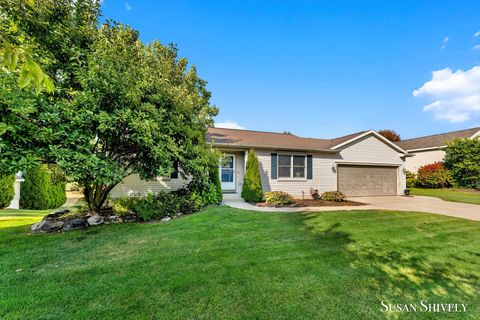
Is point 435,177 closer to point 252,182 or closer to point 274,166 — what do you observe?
point 274,166

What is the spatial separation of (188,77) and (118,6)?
457cm

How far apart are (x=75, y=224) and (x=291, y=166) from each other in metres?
9.62

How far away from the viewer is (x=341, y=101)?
1526 cm

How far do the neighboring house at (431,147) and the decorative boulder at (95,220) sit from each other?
22.5 metres

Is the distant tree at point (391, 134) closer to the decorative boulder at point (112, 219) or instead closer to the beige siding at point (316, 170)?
the beige siding at point (316, 170)

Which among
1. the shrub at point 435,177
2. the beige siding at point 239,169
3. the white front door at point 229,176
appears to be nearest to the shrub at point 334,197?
the beige siding at point 239,169

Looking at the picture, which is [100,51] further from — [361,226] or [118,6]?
[361,226]

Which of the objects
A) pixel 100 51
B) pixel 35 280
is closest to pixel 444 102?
pixel 100 51

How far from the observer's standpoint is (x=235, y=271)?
11.0 ft

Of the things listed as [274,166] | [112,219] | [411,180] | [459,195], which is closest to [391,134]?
[411,180]

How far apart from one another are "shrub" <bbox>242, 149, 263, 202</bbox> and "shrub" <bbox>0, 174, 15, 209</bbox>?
9927 mm

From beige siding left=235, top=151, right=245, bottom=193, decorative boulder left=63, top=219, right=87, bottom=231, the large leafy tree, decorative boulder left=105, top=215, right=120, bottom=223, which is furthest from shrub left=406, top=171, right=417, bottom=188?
decorative boulder left=63, top=219, right=87, bottom=231

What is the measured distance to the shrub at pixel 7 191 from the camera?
29.4 feet

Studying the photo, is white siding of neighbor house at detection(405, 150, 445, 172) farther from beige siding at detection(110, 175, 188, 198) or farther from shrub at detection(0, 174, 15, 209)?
shrub at detection(0, 174, 15, 209)
